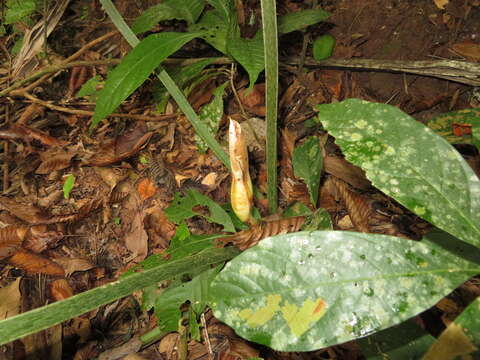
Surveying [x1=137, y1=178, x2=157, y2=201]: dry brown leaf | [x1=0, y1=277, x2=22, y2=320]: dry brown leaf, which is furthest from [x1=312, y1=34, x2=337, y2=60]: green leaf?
[x1=0, y1=277, x2=22, y2=320]: dry brown leaf

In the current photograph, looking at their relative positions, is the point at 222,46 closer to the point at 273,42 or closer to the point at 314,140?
the point at 314,140

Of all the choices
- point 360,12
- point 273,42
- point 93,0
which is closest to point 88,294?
point 273,42

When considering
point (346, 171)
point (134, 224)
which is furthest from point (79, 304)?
point (346, 171)

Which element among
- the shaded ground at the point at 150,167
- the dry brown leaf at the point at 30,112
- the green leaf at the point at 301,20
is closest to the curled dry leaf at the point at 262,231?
the shaded ground at the point at 150,167

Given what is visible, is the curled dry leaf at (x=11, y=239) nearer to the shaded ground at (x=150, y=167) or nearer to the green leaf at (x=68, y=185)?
the shaded ground at (x=150, y=167)

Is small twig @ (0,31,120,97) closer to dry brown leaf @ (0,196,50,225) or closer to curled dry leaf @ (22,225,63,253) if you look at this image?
dry brown leaf @ (0,196,50,225)
